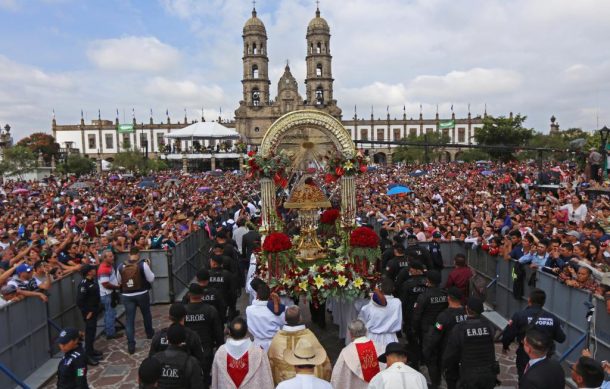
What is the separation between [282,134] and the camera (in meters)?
9.80

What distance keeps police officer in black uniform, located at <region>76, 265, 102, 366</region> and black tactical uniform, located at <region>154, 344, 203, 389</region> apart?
366cm

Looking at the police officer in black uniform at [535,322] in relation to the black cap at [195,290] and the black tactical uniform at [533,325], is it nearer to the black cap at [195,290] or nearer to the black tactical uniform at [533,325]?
the black tactical uniform at [533,325]

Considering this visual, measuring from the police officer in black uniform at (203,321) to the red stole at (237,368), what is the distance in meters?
0.86

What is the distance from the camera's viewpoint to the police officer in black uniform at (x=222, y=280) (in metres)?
7.48

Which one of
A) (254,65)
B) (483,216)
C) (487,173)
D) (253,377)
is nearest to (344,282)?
(253,377)

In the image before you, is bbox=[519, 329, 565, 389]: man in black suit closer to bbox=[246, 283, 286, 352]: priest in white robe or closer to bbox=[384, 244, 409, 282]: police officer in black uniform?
bbox=[246, 283, 286, 352]: priest in white robe

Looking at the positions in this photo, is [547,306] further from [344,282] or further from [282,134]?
[282,134]

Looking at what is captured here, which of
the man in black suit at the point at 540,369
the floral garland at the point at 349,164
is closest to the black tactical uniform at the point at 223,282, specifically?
the floral garland at the point at 349,164

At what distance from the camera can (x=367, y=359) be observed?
15.8ft

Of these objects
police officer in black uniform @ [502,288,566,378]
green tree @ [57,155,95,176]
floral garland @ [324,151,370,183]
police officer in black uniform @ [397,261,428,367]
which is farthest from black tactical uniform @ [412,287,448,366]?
green tree @ [57,155,95,176]

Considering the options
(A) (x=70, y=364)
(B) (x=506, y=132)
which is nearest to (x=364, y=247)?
(A) (x=70, y=364)

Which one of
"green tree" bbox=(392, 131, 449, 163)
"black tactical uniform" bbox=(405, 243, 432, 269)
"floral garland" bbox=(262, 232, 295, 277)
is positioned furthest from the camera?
"green tree" bbox=(392, 131, 449, 163)

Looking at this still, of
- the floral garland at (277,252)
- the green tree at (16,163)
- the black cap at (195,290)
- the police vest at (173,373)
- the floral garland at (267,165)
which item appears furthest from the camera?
the green tree at (16,163)

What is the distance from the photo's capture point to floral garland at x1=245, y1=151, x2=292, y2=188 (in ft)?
31.3
